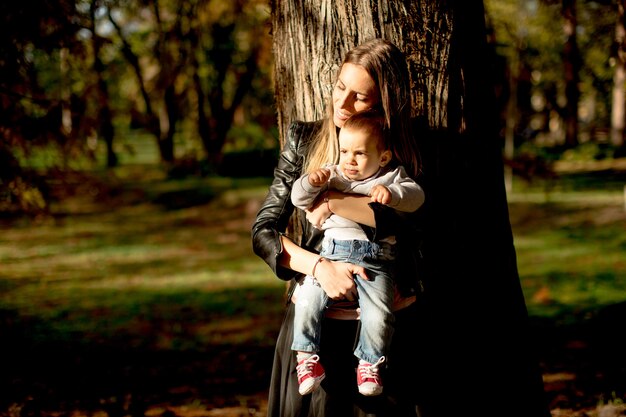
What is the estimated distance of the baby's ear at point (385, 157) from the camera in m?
2.44

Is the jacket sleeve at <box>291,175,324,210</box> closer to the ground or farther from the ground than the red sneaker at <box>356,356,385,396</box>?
farther from the ground

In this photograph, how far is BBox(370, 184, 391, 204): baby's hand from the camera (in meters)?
2.30

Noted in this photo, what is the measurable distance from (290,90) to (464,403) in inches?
66.4

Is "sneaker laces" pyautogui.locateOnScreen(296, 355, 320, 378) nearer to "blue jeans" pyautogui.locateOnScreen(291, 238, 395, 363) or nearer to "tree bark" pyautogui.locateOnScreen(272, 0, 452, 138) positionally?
"blue jeans" pyautogui.locateOnScreen(291, 238, 395, 363)

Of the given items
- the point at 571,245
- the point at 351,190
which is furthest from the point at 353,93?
the point at 571,245

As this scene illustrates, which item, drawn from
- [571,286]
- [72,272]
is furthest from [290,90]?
[72,272]

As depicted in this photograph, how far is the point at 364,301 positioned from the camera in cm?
243

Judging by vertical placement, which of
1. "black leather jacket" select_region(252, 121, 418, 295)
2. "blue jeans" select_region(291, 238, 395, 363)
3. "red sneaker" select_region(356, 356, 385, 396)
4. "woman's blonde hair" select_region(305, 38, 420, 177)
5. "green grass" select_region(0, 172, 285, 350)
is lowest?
"green grass" select_region(0, 172, 285, 350)

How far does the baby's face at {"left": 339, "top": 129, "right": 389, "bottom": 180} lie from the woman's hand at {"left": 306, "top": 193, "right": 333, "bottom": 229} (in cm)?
13

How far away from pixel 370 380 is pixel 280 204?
30.4 inches

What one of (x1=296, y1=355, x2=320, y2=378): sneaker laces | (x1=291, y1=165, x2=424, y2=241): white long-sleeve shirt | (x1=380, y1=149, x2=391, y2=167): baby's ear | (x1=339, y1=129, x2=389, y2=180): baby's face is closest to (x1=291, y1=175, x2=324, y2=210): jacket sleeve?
(x1=291, y1=165, x2=424, y2=241): white long-sleeve shirt

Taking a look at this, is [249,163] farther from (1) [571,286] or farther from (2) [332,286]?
(2) [332,286]

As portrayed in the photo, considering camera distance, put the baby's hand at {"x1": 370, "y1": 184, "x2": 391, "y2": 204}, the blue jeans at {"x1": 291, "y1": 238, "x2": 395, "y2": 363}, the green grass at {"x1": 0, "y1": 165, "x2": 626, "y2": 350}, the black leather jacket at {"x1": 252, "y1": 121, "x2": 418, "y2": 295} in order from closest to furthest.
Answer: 1. the baby's hand at {"x1": 370, "y1": 184, "x2": 391, "y2": 204}
2. the blue jeans at {"x1": 291, "y1": 238, "x2": 395, "y2": 363}
3. the black leather jacket at {"x1": 252, "y1": 121, "x2": 418, "y2": 295}
4. the green grass at {"x1": 0, "y1": 165, "x2": 626, "y2": 350}

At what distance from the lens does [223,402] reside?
18.9 ft
